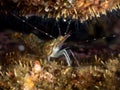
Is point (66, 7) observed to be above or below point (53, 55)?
above

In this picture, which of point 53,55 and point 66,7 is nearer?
point 66,7

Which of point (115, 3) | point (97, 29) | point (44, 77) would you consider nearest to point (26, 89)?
point (44, 77)

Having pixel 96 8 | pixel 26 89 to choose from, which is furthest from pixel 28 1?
pixel 26 89

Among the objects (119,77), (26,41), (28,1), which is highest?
(28,1)

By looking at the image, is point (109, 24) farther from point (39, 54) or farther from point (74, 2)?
point (74, 2)

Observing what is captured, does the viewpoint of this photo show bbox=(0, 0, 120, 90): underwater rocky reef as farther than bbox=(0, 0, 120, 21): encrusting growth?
Yes

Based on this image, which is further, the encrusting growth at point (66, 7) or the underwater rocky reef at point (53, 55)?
the underwater rocky reef at point (53, 55)

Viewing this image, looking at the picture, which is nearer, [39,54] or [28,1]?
[28,1]

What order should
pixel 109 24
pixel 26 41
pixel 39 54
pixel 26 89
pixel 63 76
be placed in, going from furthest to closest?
pixel 109 24
pixel 26 41
pixel 39 54
pixel 63 76
pixel 26 89

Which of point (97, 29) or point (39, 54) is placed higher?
point (97, 29)

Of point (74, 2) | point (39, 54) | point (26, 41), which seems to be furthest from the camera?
point (26, 41)
